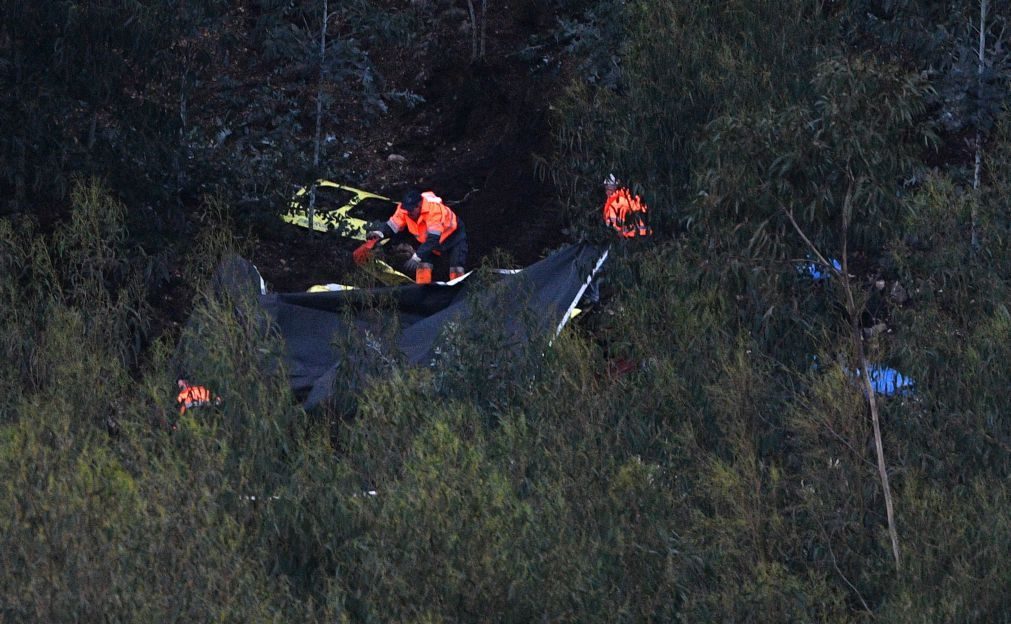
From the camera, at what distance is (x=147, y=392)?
10.1m

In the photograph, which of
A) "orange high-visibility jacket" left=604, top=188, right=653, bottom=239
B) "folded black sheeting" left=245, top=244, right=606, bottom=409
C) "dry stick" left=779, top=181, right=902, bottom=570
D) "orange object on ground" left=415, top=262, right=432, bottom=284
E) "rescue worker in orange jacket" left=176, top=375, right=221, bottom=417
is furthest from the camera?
"orange object on ground" left=415, top=262, right=432, bottom=284

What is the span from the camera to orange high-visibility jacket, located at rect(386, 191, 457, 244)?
51.0 feet

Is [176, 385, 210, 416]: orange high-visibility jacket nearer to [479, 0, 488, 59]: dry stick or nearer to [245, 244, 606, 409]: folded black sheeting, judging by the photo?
[245, 244, 606, 409]: folded black sheeting

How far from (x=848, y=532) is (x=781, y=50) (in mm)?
4004

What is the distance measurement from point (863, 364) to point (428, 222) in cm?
689

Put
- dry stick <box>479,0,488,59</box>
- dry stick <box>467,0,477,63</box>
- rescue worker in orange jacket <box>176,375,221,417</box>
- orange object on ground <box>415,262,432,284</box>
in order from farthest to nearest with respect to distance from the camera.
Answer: dry stick <box>479,0,488,59</box>, dry stick <box>467,0,477,63</box>, orange object on ground <box>415,262,432,284</box>, rescue worker in orange jacket <box>176,375,221,417</box>

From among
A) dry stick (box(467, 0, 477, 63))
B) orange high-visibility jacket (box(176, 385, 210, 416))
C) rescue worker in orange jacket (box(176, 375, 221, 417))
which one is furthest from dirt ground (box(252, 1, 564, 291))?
orange high-visibility jacket (box(176, 385, 210, 416))

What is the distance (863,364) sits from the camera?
935 centimetres

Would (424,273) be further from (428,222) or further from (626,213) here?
(626,213)

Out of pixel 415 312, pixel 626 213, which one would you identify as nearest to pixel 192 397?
pixel 415 312

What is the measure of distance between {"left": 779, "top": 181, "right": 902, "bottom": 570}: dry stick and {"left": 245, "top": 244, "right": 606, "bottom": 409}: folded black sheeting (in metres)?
2.03

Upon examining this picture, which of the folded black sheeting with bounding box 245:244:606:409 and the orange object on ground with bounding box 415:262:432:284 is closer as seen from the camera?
the folded black sheeting with bounding box 245:244:606:409

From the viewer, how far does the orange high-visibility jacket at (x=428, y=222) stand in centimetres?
1554

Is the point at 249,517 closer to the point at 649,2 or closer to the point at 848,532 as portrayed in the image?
the point at 848,532
